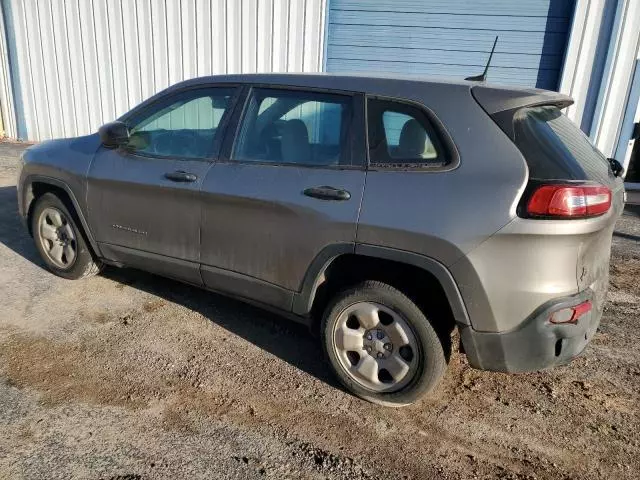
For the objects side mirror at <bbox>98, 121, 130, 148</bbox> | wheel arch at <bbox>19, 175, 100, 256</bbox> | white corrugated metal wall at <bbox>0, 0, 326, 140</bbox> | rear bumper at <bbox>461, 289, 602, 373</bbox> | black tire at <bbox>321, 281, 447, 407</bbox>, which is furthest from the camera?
white corrugated metal wall at <bbox>0, 0, 326, 140</bbox>

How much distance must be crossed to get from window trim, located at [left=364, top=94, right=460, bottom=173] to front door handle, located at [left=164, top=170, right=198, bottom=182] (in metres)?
1.18

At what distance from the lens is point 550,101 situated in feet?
8.57

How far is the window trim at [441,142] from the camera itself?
7.98 ft

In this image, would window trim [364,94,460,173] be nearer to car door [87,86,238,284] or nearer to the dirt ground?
car door [87,86,238,284]

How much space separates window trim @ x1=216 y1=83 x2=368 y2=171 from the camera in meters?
2.67

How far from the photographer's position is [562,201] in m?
2.22

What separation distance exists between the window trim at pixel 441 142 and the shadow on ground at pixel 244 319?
4.28ft

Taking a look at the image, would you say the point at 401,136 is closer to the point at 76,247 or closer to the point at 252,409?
the point at 252,409

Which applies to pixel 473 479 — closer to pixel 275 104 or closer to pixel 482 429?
pixel 482 429

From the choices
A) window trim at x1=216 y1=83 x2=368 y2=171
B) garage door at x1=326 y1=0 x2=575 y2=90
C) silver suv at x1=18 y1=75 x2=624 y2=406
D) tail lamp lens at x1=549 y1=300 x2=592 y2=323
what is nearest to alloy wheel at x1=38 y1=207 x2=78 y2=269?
silver suv at x1=18 y1=75 x2=624 y2=406

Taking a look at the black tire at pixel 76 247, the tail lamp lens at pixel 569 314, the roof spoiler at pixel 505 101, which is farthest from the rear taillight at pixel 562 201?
the black tire at pixel 76 247

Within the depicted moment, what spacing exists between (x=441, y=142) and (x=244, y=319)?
1.97 meters

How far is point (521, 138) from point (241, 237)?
1632mm

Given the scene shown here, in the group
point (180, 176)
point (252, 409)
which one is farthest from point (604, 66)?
point (252, 409)
